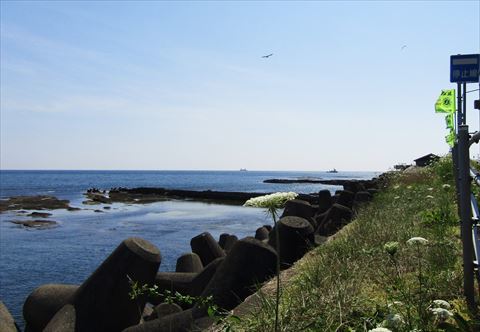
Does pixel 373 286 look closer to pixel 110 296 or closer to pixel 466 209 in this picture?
pixel 466 209

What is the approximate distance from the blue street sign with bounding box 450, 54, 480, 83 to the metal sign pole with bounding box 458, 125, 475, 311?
20.9 feet

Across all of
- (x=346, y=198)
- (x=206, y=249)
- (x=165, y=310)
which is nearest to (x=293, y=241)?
(x=165, y=310)

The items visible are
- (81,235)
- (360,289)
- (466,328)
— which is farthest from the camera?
(81,235)

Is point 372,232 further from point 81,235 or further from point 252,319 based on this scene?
point 81,235

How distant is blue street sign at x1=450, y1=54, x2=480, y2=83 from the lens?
28.6ft

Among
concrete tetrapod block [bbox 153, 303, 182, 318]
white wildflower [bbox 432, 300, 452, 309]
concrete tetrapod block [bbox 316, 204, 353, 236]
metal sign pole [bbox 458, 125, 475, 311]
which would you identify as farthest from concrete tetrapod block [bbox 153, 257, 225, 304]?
white wildflower [bbox 432, 300, 452, 309]

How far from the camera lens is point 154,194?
64.3 meters

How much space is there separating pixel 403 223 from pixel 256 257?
2.07 metres

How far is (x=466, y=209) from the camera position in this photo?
3088 millimetres

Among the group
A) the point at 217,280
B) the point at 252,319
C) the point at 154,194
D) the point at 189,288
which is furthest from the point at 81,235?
the point at 154,194

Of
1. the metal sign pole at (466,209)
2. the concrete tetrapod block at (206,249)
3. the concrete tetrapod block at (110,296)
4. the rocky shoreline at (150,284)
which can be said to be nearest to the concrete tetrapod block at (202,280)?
the rocky shoreline at (150,284)

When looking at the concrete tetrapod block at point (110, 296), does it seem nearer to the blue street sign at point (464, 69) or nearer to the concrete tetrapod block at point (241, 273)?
the concrete tetrapod block at point (241, 273)

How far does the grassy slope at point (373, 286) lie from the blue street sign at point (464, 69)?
369 cm

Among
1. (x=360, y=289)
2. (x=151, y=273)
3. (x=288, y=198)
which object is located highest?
(x=288, y=198)
